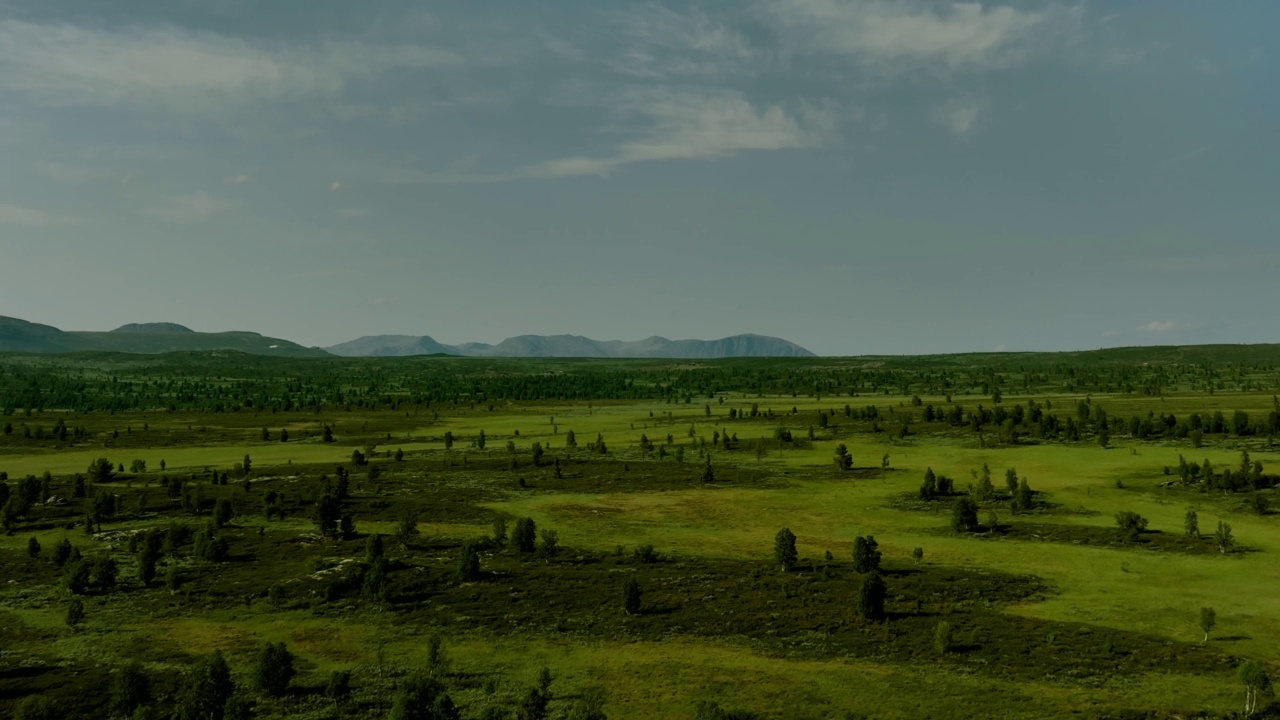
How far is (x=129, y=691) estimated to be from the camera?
97.8 ft

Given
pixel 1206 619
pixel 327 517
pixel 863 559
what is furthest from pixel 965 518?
pixel 327 517

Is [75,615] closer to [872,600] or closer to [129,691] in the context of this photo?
[129,691]

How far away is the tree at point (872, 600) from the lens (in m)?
39.3

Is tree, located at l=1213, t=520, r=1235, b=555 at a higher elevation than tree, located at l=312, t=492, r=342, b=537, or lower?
higher

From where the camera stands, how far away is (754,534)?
58.5 metres

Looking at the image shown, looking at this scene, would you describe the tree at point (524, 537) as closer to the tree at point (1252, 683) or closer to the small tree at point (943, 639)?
the small tree at point (943, 639)

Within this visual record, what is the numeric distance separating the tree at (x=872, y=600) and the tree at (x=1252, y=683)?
15419 millimetres

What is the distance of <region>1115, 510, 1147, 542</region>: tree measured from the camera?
53.7 metres

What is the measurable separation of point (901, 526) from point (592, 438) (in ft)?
233

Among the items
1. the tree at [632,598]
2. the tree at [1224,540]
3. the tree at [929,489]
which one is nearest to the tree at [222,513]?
the tree at [632,598]

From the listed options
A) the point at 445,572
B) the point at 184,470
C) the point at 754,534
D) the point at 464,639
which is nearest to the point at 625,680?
the point at 464,639

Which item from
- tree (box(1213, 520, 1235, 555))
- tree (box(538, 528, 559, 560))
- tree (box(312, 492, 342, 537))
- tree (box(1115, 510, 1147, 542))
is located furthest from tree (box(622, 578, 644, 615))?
tree (box(1213, 520, 1235, 555))

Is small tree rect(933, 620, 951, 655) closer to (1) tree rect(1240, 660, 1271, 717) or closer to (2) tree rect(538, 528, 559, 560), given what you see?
(1) tree rect(1240, 660, 1271, 717)

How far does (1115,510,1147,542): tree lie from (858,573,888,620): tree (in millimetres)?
27153
